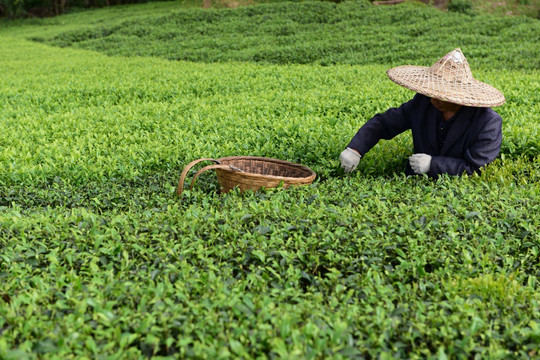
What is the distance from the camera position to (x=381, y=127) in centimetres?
447

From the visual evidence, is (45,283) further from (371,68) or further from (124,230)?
(371,68)

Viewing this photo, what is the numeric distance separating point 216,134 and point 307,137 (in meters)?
1.03

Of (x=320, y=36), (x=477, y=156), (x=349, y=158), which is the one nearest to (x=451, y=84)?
(x=477, y=156)

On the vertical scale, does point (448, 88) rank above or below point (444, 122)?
above

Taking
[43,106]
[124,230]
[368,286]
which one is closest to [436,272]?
[368,286]

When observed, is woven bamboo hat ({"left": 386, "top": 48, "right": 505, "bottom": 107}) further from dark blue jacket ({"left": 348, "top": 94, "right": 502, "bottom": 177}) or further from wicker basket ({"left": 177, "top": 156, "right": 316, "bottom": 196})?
wicker basket ({"left": 177, "top": 156, "right": 316, "bottom": 196})

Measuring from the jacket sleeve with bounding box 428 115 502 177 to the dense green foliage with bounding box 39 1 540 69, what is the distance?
7451 mm

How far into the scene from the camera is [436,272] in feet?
9.08

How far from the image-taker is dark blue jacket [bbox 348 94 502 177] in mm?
4102

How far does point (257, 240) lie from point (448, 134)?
2.07 m

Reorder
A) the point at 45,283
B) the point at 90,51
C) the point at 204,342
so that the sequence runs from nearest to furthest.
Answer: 1. the point at 204,342
2. the point at 45,283
3. the point at 90,51

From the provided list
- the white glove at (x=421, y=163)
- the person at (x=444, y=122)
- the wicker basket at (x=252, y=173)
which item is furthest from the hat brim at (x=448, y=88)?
the wicker basket at (x=252, y=173)

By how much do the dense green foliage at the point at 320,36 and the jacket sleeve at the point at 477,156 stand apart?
293 inches

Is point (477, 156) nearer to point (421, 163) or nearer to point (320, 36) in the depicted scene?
point (421, 163)
